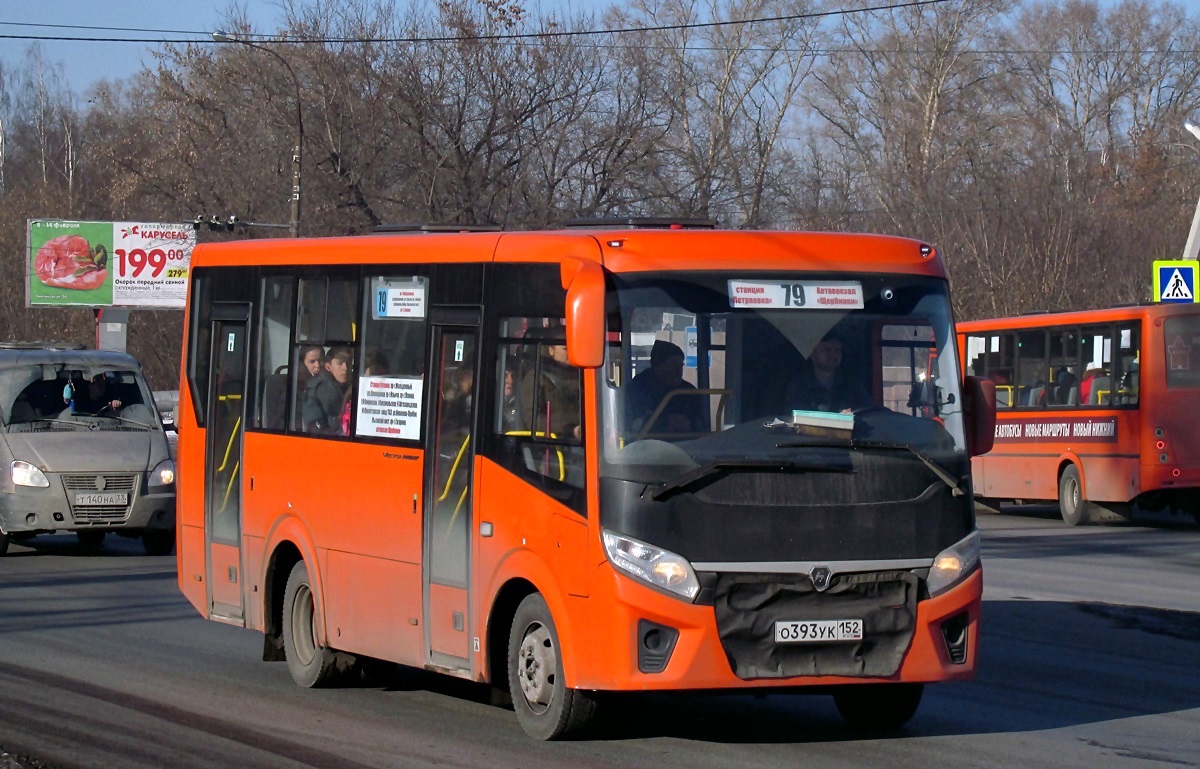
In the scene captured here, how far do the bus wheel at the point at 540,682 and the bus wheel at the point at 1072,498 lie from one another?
56.9 feet

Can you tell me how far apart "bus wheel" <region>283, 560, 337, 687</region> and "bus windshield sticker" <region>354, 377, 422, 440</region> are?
3.68 feet

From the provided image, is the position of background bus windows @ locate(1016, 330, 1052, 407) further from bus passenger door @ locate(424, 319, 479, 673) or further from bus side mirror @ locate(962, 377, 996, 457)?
bus passenger door @ locate(424, 319, 479, 673)

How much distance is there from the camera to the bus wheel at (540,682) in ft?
25.0

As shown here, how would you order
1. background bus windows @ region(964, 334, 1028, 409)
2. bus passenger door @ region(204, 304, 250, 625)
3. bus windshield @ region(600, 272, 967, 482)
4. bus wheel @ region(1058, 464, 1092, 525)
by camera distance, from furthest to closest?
background bus windows @ region(964, 334, 1028, 409) → bus wheel @ region(1058, 464, 1092, 525) → bus passenger door @ region(204, 304, 250, 625) → bus windshield @ region(600, 272, 967, 482)

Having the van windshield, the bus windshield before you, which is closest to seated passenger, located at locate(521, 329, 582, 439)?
the bus windshield

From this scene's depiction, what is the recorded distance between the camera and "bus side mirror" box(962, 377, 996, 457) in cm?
806

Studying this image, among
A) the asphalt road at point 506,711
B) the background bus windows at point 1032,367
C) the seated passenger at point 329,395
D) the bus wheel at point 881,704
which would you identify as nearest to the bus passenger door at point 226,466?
the asphalt road at point 506,711

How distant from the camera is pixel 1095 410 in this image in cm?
2364

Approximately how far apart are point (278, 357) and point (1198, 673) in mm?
5885

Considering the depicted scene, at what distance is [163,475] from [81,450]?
857 millimetres

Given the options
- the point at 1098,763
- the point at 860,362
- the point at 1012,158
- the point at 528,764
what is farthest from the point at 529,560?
the point at 1012,158

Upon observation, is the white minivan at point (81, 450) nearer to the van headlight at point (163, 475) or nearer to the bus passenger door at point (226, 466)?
the van headlight at point (163, 475)

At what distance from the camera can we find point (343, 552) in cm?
934

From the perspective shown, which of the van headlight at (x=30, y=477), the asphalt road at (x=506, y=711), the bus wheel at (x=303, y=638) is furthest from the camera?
the van headlight at (x=30, y=477)
